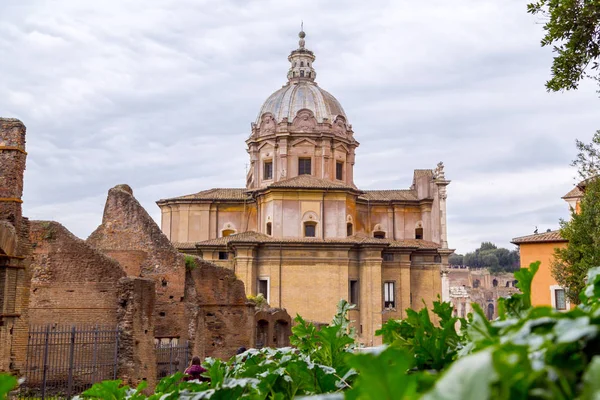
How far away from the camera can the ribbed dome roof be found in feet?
141

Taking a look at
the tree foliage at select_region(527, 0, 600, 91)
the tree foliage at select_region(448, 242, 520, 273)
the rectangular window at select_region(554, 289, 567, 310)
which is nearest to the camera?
the tree foliage at select_region(527, 0, 600, 91)

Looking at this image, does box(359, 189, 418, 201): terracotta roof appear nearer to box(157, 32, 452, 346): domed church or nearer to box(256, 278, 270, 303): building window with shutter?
box(157, 32, 452, 346): domed church

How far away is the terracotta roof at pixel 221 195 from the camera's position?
42.7 meters

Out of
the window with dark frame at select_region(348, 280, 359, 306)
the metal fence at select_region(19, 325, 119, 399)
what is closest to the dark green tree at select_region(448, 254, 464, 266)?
the window with dark frame at select_region(348, 280, 359, 306)

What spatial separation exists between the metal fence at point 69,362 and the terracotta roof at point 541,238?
54.7ft

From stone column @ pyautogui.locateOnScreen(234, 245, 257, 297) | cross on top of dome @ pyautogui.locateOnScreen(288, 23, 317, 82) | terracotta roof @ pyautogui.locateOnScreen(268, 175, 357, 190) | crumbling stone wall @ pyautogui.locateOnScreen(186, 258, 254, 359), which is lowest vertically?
crumbling stone wall @ pyautogui.locateOnScreen(186, 258, 254, 359)

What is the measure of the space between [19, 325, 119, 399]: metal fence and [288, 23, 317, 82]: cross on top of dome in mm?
31071

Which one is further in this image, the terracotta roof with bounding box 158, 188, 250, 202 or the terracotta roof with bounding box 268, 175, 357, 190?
the terracotta roof with bounding box 158, 188, 250, 202

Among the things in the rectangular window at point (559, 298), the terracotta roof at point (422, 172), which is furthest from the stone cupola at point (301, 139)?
the rectangular window at point (559, 298)

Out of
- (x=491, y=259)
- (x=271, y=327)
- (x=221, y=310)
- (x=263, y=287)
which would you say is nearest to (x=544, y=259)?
(x=271, y=327)

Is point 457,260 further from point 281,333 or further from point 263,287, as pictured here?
point 281,333

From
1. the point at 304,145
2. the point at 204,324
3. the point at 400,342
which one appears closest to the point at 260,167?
the point at 304,145

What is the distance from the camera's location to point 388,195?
4441cm

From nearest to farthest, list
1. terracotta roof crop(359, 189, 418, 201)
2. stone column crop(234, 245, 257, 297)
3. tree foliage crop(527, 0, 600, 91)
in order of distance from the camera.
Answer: tree foliage crop(527, 0, 600, 91) < stone column crop(234, 245, 257, 297) < terracotta roof crop(359, 189, 418, 201)
